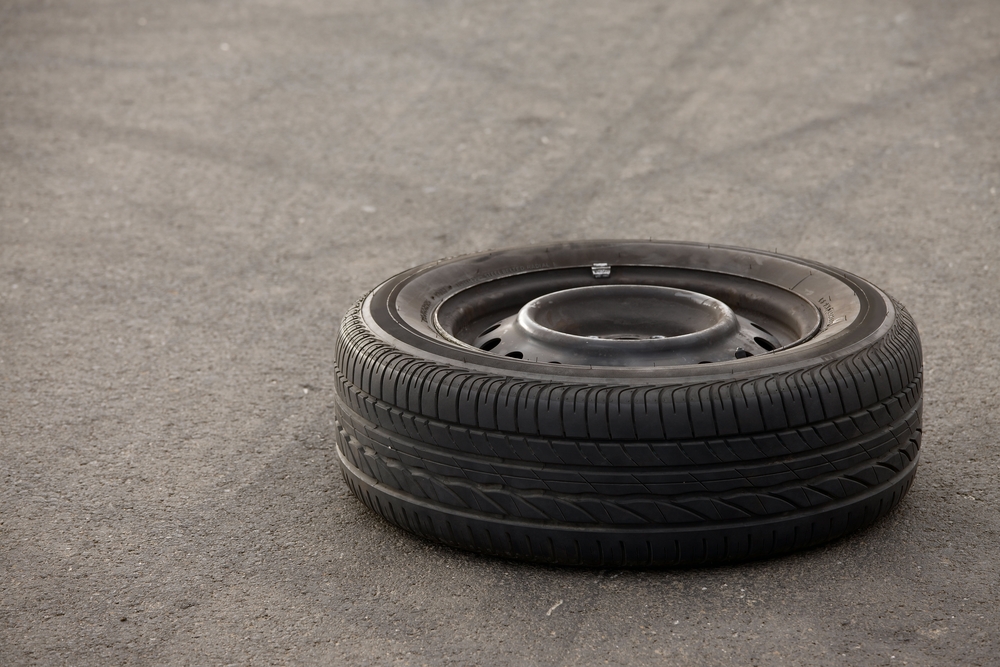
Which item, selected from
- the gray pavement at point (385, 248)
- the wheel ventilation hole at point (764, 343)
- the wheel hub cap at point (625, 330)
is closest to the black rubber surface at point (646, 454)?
the gray pavement at point (385, 248)

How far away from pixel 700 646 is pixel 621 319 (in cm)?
123

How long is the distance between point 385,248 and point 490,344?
274cm

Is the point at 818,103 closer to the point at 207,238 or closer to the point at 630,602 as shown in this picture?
the point at 207,238

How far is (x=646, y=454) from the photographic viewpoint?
99.3 inches

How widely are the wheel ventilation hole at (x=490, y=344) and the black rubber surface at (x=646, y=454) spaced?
49 cm

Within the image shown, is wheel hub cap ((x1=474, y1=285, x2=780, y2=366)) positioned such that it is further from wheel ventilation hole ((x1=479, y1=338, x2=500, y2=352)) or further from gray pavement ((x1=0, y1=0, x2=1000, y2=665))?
gray pavement ((x1=0, y1=0, x2=1000, y2=665))

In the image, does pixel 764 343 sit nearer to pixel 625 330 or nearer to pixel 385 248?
pixel 625 330

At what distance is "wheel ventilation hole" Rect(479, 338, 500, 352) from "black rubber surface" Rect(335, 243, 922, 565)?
1.60 feet

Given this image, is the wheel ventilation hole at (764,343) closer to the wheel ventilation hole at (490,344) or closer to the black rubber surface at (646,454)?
the black rubber surface at (646,454)

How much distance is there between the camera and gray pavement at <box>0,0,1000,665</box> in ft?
8.46

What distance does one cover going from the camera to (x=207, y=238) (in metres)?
6.10

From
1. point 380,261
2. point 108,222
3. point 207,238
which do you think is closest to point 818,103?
point 380,261

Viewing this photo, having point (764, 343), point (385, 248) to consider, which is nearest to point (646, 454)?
point (764, 343)

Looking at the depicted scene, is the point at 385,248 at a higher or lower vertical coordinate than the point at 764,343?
lower
